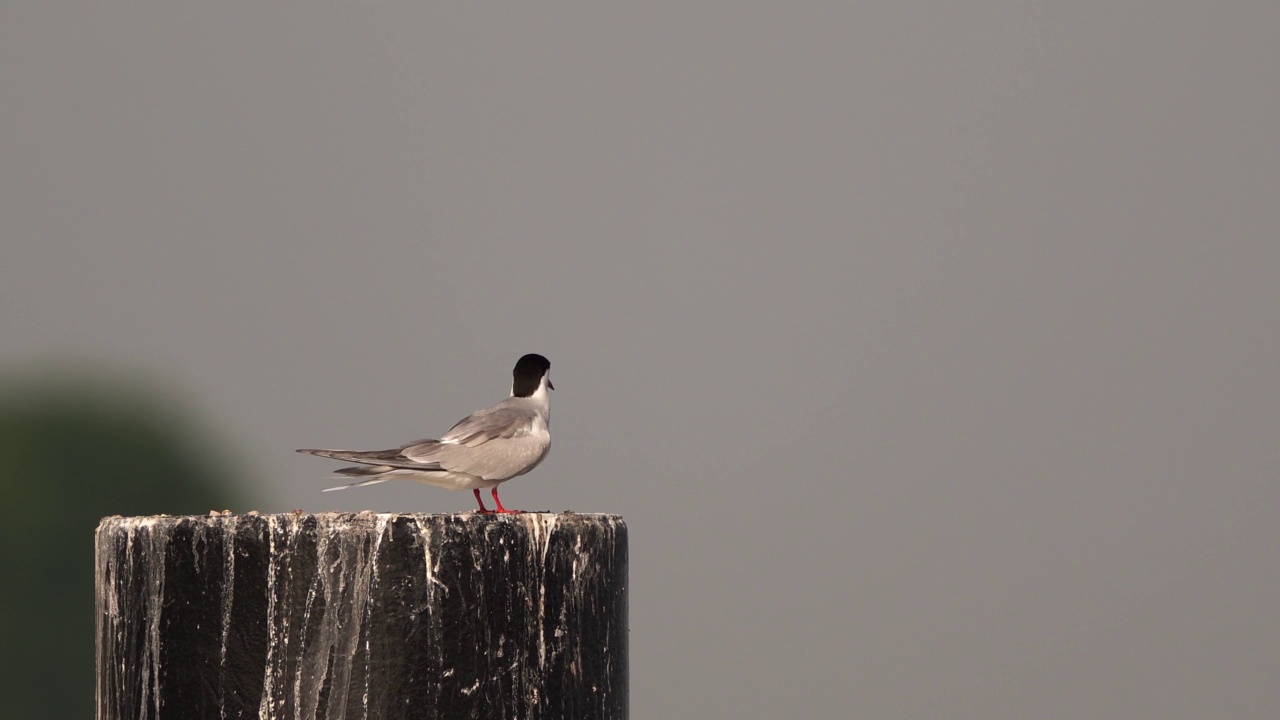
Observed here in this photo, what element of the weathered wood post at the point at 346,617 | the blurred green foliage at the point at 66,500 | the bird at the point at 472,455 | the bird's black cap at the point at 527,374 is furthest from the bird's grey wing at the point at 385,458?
the blurred green foliage at the point at 66,500

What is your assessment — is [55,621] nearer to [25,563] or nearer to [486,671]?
[25,563]

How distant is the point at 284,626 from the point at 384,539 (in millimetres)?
471

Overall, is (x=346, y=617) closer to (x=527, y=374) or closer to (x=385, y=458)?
(x=385, y=458)

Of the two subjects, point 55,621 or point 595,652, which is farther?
point 55,621

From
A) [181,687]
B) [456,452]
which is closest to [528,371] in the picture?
[456,452]

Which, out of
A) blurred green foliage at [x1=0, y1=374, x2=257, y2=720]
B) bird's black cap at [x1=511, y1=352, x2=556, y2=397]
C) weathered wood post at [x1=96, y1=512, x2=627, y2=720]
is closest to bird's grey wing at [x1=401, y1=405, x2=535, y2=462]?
bird's black cap at [x1=511, y1=352, x2=556, y2=397]

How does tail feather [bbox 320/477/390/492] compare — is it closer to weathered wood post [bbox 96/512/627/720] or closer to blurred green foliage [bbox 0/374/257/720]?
weathered wood post [bbox 96/512/627/720]

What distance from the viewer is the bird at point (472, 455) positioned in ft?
24.0

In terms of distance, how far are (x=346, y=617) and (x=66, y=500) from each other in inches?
997

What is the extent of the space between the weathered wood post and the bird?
1.85 m

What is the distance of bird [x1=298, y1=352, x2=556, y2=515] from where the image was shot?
7.31 m

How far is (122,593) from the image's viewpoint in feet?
18.2

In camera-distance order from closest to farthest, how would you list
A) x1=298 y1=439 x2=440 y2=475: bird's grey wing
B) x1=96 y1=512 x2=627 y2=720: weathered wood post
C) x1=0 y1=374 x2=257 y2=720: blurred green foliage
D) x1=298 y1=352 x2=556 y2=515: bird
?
x1=96 y1=512 x2=627 y2=720: weathered wood post < x1=298 y1=439 x2=440 y2=475: bird's grey wing < x1=298 y1=352 x2=556 y2=515: bird < x1=0 y1=374 x2=257 y2=720: blurred green foliage

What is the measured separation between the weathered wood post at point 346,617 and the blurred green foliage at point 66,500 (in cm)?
2160
